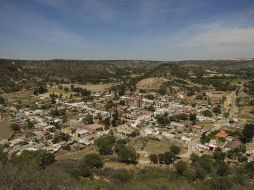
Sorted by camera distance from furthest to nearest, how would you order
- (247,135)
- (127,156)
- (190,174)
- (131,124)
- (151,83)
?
(151,83) → (131,124) → (247,135) → (127,156) → (190,174)

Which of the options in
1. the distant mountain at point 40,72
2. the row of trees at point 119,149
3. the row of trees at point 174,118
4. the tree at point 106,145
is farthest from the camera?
the distant mountain at point 40,72

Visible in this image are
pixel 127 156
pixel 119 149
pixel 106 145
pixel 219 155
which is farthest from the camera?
pixel 106 145

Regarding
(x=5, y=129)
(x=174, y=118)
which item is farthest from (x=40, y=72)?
(x=174, y=118)

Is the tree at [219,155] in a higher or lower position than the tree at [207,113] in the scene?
higher

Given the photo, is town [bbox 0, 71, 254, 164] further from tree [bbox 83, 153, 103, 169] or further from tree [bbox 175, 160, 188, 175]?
tree [bbox 83, 153, 103, 169]

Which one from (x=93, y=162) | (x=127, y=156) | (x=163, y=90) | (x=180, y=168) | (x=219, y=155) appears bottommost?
(x=163, y=90)

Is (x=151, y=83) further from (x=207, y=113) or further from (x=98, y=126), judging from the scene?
(x=98, y=126)

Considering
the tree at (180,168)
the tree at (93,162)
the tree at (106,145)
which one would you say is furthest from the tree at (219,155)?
the tree at (93,162)

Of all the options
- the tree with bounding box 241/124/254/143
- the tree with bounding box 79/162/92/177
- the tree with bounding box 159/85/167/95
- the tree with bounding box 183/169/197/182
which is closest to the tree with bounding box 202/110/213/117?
the tree with bounding box 241/124/254/143

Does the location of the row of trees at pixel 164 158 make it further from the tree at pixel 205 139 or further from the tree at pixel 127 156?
the tree at pixel 205 139

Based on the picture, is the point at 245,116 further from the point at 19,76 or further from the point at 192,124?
the point at 19,76

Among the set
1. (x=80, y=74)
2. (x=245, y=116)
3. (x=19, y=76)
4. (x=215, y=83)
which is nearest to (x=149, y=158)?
(x=245, y=116)
